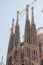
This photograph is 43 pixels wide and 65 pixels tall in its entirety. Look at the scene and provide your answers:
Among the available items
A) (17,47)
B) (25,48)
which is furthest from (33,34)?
(25,48)

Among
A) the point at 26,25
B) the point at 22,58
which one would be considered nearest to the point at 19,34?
the point at 26,25

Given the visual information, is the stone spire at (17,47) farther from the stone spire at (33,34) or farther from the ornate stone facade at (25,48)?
the stone spire at (33,34)

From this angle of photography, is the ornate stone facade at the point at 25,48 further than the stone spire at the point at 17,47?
No

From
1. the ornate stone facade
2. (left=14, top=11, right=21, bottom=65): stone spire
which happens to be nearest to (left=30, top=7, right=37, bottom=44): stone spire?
the ornate stone facade

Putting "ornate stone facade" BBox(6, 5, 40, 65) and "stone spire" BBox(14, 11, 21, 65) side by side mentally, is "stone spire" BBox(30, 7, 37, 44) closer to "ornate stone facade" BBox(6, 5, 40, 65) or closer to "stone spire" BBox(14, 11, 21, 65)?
"ornate stone facade" BBox(6, 5, 40, 65)

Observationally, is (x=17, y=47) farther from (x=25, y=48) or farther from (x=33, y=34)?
(x=33, y=34)

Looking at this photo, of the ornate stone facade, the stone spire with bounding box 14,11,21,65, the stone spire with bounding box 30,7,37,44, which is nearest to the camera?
the ornate stone facade

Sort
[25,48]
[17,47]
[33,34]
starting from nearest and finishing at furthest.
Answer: [25,48], [33,34], [17,47]

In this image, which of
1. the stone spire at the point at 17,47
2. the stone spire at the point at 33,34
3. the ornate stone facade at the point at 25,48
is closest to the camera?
the ornate stone facade at the point at 25,48

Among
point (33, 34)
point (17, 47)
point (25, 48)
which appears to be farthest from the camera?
point (17, 47)

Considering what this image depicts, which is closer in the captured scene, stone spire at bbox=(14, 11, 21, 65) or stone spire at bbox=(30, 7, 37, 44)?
stone spire at bbox=(14, 11, 21, 65)

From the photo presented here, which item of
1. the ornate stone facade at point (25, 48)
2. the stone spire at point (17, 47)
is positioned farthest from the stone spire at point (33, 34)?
the stone spire at point (17, 47)

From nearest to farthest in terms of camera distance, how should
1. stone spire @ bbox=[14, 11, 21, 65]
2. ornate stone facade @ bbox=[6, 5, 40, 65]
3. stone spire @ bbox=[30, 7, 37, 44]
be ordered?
ornate stone facade @ bbox=[6, 5, 40, 65], stone spire @ bbox=[14, 11, 21, 65], stone spire @ bbox=[30, 7, 37, 44]

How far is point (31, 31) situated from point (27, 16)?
438 cm
